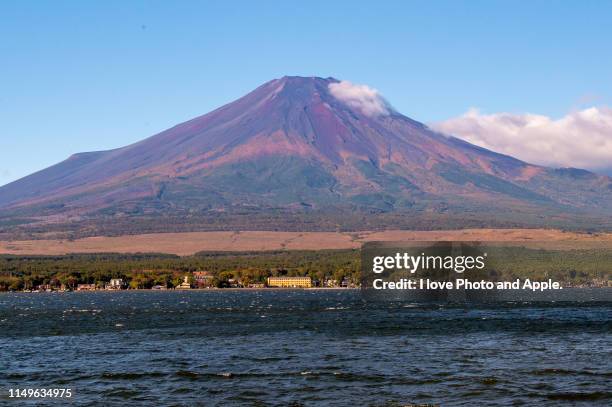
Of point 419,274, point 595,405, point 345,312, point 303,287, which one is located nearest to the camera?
point 595,405

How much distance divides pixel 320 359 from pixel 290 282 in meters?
142

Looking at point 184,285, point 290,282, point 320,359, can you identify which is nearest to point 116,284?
point 184,285

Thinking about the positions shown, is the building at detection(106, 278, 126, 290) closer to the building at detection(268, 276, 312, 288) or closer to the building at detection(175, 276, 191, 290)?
the building at detection(175, 276, 191, 290)

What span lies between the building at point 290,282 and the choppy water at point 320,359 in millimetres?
102035

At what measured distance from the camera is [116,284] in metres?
196

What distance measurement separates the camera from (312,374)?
48375mm

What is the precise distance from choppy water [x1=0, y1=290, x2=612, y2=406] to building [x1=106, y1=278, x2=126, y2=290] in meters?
102

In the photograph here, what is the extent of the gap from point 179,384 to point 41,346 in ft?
75.4

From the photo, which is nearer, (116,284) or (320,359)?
(320,359)

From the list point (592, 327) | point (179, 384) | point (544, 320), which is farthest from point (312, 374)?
point (544, 320)

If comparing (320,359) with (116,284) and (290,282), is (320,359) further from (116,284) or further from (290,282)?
(116,284)

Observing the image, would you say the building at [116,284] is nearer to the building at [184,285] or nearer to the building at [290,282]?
the building at [184,285]

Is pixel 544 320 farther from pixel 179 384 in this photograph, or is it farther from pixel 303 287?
pixel 303 287
